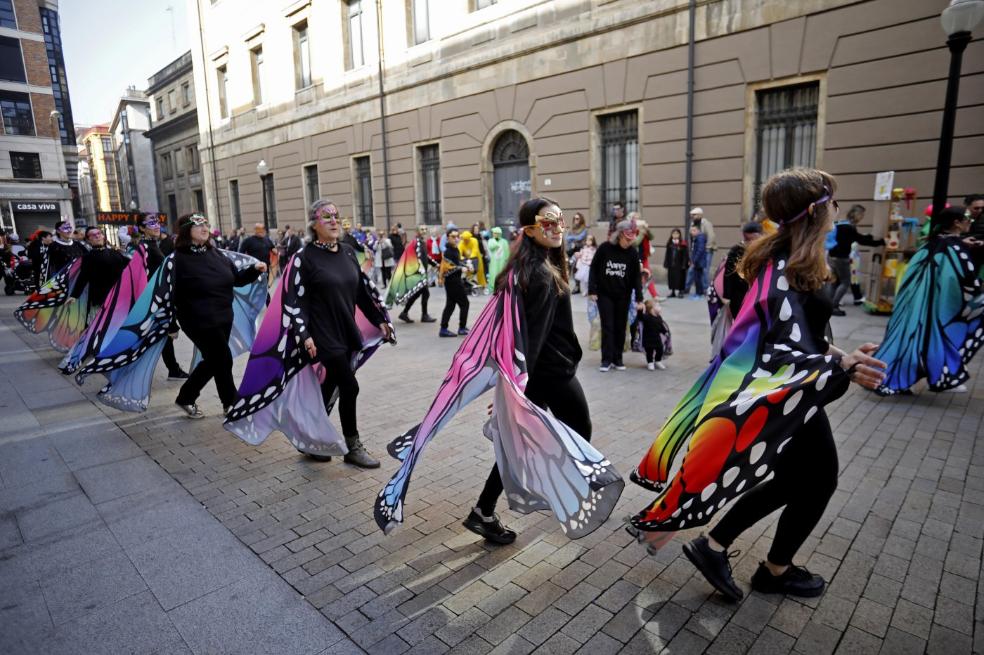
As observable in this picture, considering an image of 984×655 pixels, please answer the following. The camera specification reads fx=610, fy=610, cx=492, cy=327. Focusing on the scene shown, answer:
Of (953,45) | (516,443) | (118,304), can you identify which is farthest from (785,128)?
(118,304)

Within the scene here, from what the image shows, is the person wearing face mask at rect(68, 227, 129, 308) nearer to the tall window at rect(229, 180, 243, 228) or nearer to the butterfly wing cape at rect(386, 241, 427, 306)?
the butterfly wing cape at rect(386, 241, 427, 306)

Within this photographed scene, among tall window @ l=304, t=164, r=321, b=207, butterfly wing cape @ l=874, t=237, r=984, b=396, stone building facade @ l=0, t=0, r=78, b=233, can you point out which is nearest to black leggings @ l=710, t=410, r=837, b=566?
butterfly wing cape @ l=874, t=237, r=984, b=396

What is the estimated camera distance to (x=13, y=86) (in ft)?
133

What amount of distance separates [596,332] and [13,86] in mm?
49391

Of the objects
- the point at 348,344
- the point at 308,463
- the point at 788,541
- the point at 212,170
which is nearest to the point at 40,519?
the point at 308,463

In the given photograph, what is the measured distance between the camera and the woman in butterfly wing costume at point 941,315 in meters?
5.62

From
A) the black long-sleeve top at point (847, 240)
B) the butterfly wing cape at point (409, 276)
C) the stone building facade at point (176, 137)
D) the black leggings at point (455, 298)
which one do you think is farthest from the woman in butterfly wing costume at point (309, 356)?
the stone building facade at point (176, 137)

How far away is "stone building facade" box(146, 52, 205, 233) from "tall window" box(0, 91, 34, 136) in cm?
717

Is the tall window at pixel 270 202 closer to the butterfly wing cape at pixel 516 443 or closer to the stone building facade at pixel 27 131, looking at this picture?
the stone building facade at pixel 27 131

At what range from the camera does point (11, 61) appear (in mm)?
40781

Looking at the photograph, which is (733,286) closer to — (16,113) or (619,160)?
(619,160)

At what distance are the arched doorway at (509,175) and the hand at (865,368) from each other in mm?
14735

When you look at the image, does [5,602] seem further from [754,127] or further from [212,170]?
[212,170]

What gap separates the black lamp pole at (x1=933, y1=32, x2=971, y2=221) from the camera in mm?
6953
